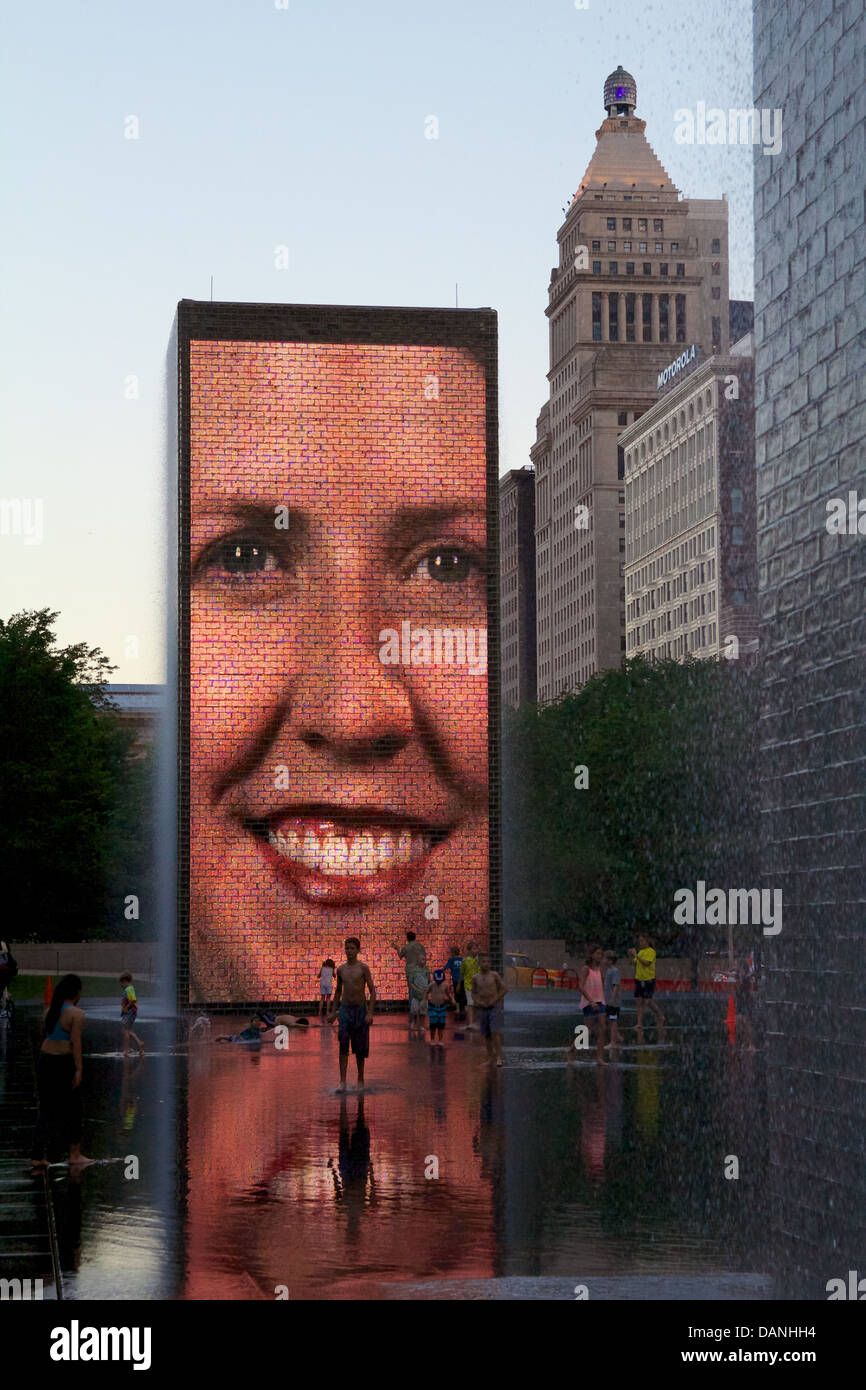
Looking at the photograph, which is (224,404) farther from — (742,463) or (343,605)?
(742,463)

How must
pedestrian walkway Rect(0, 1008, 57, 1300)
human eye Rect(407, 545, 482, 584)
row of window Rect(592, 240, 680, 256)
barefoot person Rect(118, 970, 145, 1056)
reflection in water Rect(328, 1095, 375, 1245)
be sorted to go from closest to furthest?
pedestrian walkway Rect(0, 1008, 57, 1300) < reflection in water Rect(328, 1095, 375, 1245) < barefoot person Rect(118, 970, 145, 1056) < human eye Rect(407, 545, 482, 584) < row of window Rect(592, 240, 680, 256)

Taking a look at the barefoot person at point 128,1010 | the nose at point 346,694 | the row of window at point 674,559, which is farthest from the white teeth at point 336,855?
the row of window at point 674,559

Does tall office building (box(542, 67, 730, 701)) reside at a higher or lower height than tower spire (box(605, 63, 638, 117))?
lower

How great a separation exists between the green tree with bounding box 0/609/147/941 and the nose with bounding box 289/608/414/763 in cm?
2192

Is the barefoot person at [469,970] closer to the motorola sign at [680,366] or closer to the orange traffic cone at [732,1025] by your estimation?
the orange traffic cone at [732,1025]

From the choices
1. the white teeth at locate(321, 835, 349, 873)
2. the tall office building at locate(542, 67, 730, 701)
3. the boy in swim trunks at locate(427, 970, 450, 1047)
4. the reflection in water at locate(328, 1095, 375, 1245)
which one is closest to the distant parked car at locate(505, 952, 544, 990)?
the white teeth at locate(321, 835, 349, 873)

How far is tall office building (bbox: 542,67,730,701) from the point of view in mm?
151875

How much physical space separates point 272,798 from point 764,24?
31.9 m

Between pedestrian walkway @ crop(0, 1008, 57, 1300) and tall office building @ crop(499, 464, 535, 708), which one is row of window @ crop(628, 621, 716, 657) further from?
pedestrian walkway @ crop(0, 1008, 57, 1300)

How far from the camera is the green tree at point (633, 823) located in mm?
67875

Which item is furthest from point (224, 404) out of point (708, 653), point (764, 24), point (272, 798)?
point (708, 653)

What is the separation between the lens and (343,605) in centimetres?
4319

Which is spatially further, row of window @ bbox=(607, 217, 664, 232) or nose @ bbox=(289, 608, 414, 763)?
row of window @ bbox=(607, 217, 664, 232)

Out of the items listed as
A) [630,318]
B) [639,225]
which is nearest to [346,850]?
[639,225]
